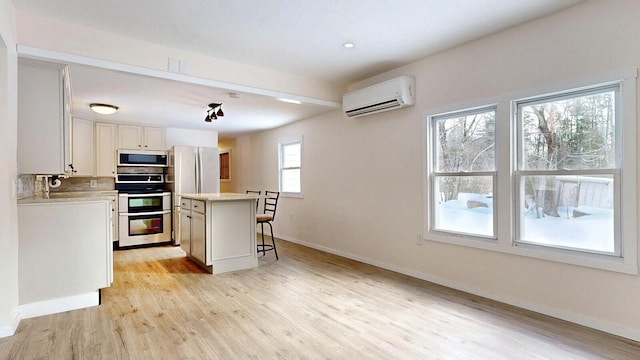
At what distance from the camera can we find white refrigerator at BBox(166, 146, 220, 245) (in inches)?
240

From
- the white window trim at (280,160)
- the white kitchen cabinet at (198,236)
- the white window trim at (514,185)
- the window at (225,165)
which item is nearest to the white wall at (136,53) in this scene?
the white window trim at (280,160)

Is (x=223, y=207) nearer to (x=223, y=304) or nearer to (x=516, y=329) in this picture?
(x=223, y=304)

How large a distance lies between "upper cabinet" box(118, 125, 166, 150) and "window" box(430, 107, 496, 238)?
5041 millimetres

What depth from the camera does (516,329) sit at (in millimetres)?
2523

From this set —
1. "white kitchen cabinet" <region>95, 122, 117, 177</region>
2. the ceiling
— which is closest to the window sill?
the ceiling

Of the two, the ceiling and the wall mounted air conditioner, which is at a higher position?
the ceiling

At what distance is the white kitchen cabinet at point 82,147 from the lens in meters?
5.49

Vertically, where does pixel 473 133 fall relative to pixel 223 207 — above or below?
above

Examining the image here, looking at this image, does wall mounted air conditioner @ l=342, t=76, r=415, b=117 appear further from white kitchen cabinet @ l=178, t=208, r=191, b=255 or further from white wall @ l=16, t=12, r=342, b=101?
white kitchen cabinet @ l=178, t=208, r=191, b=255

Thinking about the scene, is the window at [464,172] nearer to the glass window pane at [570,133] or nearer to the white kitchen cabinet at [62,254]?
the glass window pane at [570,133]

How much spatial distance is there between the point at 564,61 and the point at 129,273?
16.3 ft

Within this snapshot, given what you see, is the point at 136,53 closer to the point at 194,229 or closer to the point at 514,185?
the point at 194,229

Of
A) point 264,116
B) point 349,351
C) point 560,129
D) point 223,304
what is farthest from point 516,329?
point 264,116

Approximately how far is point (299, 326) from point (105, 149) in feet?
16.6
